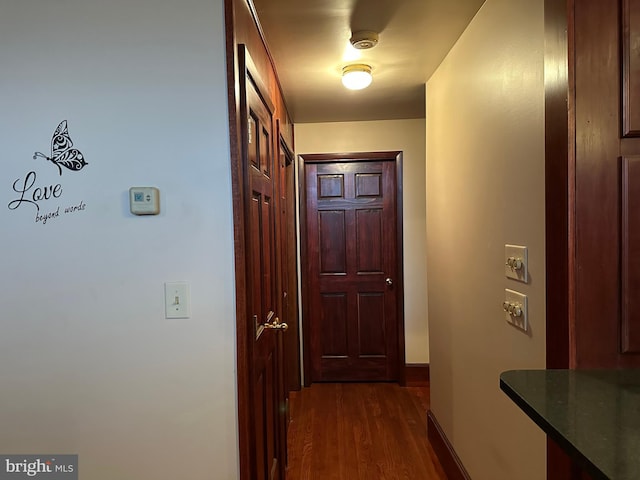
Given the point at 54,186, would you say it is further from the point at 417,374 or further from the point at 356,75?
the point at 417,374

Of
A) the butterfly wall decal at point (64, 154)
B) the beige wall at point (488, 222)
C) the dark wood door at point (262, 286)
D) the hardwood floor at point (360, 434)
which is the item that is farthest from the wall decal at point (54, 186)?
the hardwood floor at point (360, 434)

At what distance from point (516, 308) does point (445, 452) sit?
125 cm

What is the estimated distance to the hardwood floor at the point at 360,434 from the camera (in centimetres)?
223

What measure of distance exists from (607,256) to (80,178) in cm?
156

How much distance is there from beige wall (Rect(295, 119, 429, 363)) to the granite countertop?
2.49 metres

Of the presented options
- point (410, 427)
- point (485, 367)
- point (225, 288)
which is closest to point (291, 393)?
point (410, 427)

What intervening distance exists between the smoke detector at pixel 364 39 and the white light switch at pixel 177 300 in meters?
1.35

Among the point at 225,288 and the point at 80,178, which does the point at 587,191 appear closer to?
the point at 225,288

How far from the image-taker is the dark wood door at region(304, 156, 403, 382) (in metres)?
3.42

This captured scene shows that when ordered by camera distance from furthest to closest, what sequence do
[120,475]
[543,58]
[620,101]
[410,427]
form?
[410,427] → [120,475] → [543,58] → [620,101]

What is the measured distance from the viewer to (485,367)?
5.48ft

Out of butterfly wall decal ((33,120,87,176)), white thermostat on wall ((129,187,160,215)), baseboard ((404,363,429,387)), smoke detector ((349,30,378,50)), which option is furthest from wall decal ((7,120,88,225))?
baseboard ((404,363,429,387))

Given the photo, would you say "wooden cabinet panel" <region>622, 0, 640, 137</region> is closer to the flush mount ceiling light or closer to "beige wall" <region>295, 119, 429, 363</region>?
the flush mount ceiling light

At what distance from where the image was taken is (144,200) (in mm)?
1262
